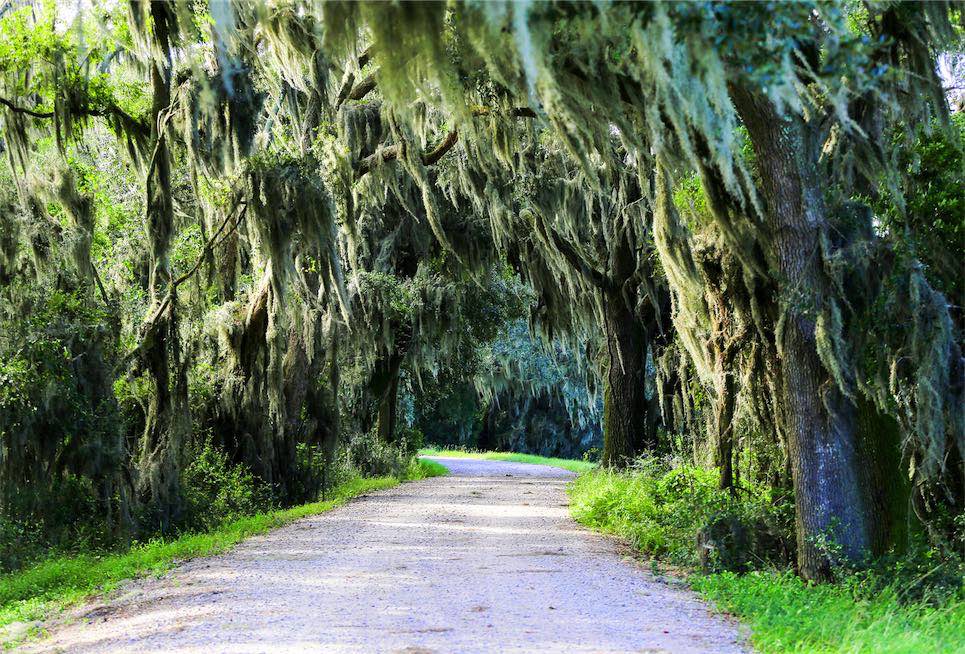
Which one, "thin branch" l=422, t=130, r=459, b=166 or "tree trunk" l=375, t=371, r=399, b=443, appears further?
"tree trunk" l=375, t=371, r=399, b=443

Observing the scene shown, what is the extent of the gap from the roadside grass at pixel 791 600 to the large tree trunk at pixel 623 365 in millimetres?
5124

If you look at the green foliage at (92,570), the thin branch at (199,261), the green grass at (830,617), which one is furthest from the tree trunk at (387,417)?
the green grass at (830,617)

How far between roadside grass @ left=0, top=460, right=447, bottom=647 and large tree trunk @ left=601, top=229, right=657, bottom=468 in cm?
671

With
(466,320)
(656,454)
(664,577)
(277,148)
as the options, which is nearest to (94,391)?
(277,148)

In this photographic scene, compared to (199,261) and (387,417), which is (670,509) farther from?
(387,417)

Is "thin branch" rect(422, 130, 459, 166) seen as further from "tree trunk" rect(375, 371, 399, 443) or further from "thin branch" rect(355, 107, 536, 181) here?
"tree trunk" rect(375, 371, 399, 443)

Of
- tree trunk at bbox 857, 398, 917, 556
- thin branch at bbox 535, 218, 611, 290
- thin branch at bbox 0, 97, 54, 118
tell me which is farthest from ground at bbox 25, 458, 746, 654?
thin branch at bbox 535, 218, 611, 290

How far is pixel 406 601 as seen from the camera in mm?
6344

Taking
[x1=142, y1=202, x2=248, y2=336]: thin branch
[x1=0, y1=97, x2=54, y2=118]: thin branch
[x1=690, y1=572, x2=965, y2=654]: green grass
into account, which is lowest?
[x1=690, y1=572, x2=965, y2=654]: green grass

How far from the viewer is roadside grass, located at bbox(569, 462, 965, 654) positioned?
199 inches

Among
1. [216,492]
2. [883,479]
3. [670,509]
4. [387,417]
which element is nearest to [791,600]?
[883,479]

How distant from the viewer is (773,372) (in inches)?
325

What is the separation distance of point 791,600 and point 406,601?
8.48 ft

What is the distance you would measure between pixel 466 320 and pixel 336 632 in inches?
567
